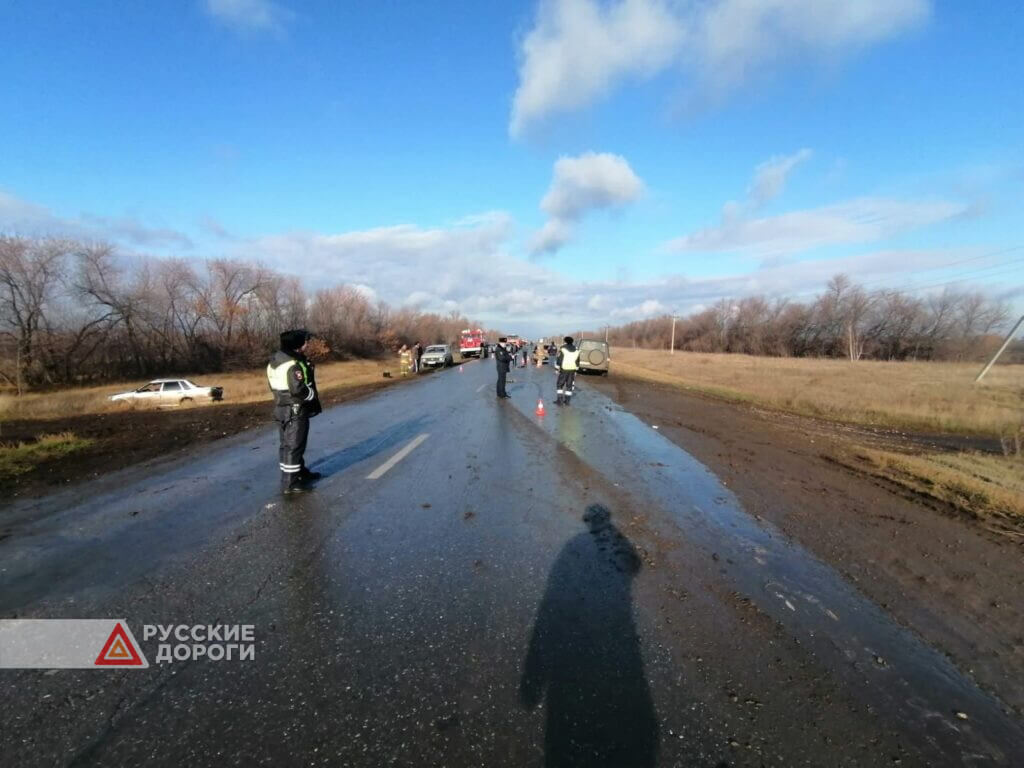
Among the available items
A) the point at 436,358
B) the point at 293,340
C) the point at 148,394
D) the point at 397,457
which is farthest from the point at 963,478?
the point at 436,358

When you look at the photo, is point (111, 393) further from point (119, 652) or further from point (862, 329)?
point (862, 329)

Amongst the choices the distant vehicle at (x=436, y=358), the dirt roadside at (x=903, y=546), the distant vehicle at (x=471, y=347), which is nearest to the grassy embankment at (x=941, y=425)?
the dirt roadside at (x=903, y=546)

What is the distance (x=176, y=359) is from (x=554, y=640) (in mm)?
51118

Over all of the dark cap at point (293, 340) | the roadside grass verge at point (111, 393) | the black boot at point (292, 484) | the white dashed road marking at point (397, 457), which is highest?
the dark cap at point (293, 340)

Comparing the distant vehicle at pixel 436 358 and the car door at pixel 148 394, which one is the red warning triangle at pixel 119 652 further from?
the distant vehicle at pixel 436 358

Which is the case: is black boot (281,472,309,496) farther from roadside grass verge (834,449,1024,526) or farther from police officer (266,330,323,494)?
roadside grass verge (834,449,1024,526)

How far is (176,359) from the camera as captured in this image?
42562mm

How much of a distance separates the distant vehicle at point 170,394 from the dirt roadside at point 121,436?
735 centimetres

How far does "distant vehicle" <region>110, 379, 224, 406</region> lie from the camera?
2078 centimetres

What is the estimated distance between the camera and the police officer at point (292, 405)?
5535mm

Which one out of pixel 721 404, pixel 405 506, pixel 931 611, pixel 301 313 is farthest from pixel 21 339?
pixel 931 611

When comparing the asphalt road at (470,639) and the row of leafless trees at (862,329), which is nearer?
the asphalt road at (470,639)

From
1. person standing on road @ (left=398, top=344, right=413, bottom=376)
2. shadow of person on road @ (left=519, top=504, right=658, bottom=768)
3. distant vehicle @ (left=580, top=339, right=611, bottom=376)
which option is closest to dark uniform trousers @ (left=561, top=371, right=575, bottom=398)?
shadow of person on road @ (left=519, top=504, right=658, bottom=768)

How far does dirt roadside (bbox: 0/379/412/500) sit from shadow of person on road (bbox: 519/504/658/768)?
6.47 meters
